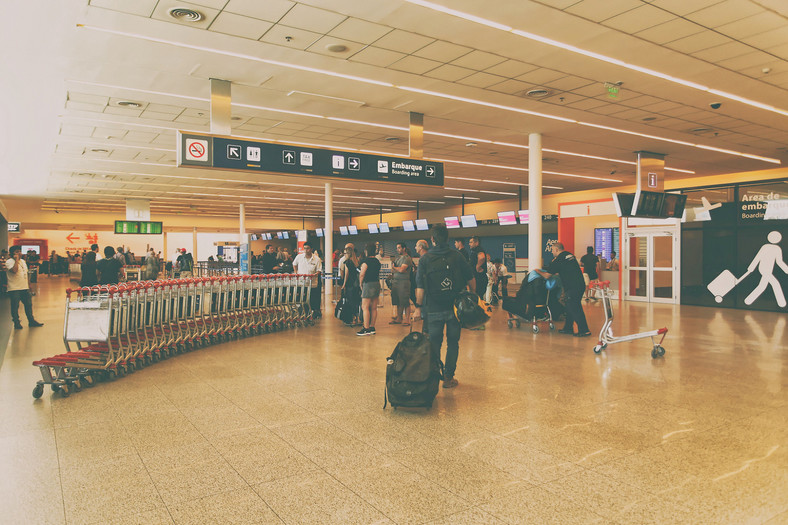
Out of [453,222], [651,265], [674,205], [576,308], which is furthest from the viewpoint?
[453,222]

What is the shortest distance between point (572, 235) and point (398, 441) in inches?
667

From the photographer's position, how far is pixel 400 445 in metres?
4.05

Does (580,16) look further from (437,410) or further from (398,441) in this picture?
(398,441)

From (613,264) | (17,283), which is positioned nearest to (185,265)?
Result: (17,283)

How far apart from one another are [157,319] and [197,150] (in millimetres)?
2568

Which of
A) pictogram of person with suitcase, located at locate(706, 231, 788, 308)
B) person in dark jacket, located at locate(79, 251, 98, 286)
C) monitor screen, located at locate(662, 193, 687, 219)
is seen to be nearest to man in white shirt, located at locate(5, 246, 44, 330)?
person in dark jacket, located at locate(79, 251, 98, 286)

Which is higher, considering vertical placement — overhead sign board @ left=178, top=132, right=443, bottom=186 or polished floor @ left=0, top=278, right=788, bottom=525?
overhead sign board @ left=178, top=132, right=443, bottom=186

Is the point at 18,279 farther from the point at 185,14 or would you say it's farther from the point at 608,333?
the point at 608,333

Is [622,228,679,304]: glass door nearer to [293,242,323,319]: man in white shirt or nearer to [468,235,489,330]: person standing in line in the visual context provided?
[468,235,489,330]: person standing in line

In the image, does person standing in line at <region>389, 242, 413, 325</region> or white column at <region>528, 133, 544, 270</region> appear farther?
white column at <region>528, 133, 544, 270</region>

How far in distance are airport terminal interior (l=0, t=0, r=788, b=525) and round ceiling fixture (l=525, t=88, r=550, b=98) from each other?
0.32 feet

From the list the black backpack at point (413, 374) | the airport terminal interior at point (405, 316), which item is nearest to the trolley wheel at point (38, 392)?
the airport terminal interior at point (405, 316)

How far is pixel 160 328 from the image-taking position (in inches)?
307

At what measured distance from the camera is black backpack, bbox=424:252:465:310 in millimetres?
5555
